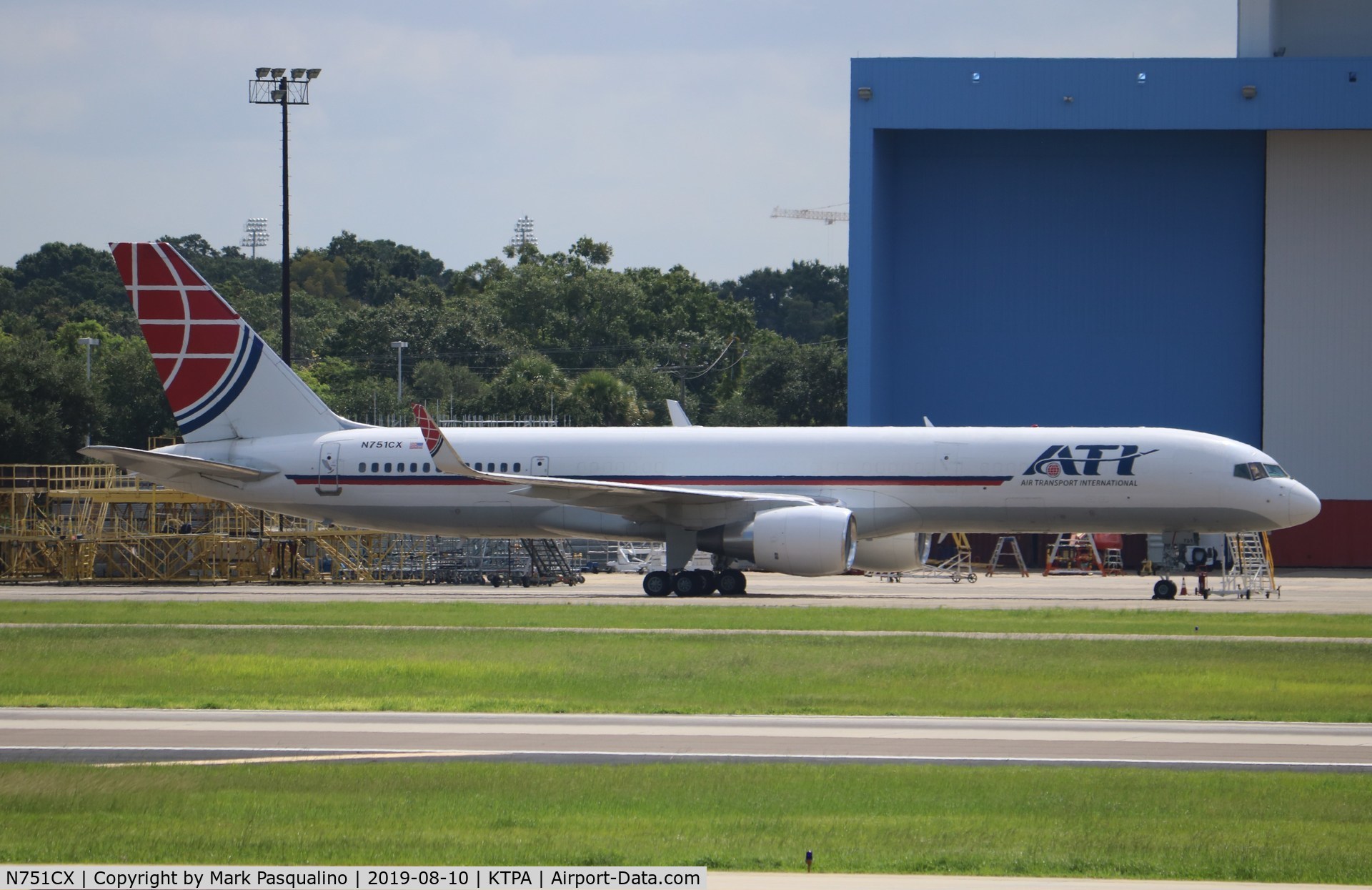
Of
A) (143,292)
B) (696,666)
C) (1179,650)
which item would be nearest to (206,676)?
(696,666)

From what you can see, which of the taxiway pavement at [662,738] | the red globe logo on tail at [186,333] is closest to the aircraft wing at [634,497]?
the red globe logo on tail at [186,333]

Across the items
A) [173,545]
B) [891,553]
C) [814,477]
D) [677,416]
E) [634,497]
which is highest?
[677,416]

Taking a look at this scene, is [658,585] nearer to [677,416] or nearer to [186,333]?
[677,416]

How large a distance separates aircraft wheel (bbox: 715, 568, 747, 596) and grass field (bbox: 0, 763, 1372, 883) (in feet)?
73.0

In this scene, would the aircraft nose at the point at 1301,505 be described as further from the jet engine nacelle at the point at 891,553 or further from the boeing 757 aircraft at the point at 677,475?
the jet engine nacelle at the point at 891,553

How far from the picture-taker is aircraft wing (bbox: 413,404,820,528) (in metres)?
33.3

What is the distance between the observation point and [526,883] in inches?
364

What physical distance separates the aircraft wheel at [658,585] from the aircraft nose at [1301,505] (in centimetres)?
1370

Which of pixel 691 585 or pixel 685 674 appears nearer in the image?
pixel 685 674

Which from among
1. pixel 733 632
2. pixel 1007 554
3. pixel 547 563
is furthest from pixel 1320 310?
pixel 733 632

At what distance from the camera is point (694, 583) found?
35.4 m

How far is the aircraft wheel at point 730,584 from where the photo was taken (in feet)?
117

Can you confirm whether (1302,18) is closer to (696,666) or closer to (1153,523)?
(1153,523)

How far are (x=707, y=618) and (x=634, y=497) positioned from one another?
7.12m
